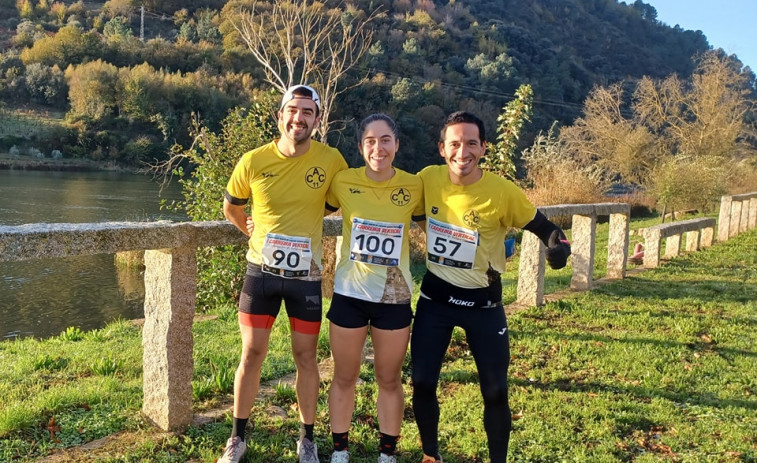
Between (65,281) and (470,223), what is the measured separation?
13.2 meters

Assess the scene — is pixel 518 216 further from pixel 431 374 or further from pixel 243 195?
pixel 243 195

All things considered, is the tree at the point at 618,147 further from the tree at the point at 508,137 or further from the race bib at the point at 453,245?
the race bib at the point at 453,245

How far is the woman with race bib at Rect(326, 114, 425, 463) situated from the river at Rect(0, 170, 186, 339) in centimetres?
848

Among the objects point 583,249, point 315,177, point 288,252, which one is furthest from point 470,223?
point 583,249

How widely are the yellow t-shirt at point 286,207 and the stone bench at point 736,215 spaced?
13.7 meters

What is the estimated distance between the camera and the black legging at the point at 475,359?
296 cm

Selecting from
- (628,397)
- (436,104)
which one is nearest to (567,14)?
(436,104)

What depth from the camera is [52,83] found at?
189 ft

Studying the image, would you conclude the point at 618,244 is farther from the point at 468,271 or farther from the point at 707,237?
the point at 468,271

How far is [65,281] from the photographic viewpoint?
13.6 m

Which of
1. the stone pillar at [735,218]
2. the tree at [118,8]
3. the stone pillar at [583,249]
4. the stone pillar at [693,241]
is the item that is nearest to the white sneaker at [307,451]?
the stone pillar at [583,249]

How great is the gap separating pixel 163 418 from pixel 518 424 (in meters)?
2.16

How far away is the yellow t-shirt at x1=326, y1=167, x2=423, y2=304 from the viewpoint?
9.62 feet

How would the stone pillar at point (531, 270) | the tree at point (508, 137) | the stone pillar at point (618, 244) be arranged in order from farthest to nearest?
the tree at point (508, 137), the stone pillar at point (618, 244), the stone pillar at point (531, 270)
